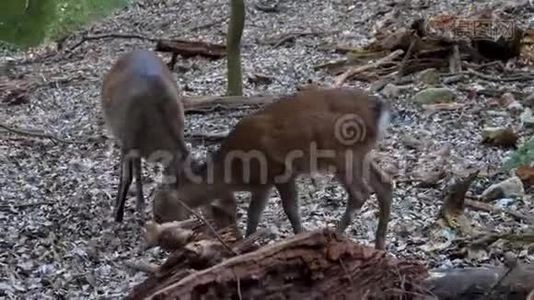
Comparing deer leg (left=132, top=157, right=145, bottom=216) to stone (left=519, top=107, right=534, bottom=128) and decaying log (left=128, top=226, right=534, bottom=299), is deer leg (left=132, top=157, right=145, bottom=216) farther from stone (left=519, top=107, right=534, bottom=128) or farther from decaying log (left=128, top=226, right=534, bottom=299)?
decaying log (left=128, top=226, right=534, bottom=299)

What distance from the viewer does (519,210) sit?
5.61m

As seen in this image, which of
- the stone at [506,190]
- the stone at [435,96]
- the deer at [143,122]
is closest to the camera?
the stone at [506,190]

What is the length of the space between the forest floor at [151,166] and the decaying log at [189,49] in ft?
0.37

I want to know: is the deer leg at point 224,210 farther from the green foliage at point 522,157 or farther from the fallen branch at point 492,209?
the green foliage at point 522,157

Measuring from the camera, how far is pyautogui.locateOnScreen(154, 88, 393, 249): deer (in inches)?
211

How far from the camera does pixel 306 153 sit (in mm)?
5383

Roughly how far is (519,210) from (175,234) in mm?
2526

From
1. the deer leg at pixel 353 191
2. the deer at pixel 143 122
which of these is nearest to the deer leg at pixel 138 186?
the deer at pixel 143 122

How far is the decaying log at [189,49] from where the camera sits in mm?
11420

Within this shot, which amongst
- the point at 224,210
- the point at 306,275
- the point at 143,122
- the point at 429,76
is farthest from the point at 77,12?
the point at 306,275

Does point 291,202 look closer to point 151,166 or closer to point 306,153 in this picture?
point 306,153

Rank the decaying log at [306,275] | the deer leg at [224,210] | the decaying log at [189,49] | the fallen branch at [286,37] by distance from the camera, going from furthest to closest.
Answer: the fallen branch at [286,37], the decaying log at [189,49], the deer leg at [224,210], the decaying log at [306,275]

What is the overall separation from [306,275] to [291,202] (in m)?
2.03

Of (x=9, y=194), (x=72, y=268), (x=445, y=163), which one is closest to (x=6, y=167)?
(x=9, y=194)
